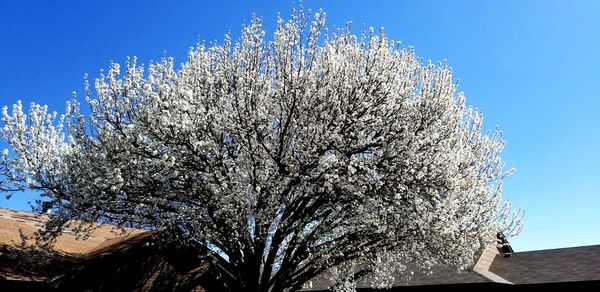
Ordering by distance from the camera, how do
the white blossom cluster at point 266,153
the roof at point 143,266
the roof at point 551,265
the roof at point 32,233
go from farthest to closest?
the roof at point 551,265 < the roof at point 32,233 < the roof at point 143,266 < the white blossom cluster at point 266,153

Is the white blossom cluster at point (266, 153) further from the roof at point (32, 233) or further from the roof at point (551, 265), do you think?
the roof at point (551, 265)

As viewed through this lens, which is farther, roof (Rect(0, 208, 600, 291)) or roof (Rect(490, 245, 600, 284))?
roof (Rect(490, 245, 600, 284))

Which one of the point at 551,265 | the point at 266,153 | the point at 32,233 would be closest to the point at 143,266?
the point at 32,233

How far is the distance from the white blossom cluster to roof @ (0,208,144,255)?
5.31 m

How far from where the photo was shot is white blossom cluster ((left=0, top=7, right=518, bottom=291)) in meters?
14.5

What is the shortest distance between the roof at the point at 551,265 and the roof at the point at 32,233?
66.3 ft

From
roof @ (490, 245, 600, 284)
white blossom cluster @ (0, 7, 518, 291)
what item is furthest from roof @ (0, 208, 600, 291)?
white blossom cluster @ (0, 7, 518, 291)

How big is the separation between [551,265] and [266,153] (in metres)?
18.4

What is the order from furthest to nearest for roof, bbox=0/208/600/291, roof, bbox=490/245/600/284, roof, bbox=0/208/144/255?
1. roof, bbox=490/245/600/284
2. roof, bbox=0/208/144/255
3. roof, bbox=0/208/600/291

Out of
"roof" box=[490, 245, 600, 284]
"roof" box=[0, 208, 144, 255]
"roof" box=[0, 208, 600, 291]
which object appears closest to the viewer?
"roof" box=[0, 208, 600, 291]

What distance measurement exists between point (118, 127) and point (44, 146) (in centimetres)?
324

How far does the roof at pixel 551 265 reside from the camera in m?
21.9

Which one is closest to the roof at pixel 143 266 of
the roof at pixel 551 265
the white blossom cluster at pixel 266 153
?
the roof at pixel 551 265

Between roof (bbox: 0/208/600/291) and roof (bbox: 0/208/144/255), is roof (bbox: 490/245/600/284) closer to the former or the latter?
roof (bbox: 0/208/600/291)
